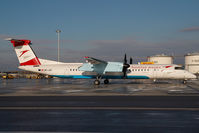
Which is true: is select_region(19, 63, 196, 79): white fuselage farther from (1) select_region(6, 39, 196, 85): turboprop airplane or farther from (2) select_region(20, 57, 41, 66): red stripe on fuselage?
(2) select_region(20, 57, 41, 66): red stripe on fuselage

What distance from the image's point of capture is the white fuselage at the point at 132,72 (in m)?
26.4

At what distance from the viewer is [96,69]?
27.4 metres


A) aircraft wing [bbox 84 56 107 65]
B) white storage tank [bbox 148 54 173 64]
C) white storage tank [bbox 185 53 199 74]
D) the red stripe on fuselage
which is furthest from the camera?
white storage tank [bbox 148 54 173 64]

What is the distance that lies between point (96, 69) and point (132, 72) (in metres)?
5.40

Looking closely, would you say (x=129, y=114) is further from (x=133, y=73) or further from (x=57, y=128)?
(x=133, y=73)

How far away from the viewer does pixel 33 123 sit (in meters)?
6.56

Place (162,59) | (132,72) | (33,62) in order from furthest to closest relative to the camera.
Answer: (162,59) < (33,62) < (132,72)

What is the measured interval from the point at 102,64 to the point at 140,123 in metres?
20.8

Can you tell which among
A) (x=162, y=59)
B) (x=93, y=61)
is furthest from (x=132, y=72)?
(x=162, y=59)

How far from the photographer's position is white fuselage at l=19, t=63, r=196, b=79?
1041 inches

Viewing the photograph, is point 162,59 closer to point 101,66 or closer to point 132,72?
point 132,72

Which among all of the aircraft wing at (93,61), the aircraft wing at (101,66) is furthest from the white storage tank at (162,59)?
the aircraft wing at (93,61)

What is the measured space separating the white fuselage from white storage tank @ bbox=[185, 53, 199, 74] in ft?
154

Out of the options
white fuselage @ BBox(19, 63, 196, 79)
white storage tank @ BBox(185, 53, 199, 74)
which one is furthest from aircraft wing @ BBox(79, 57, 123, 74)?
white storage tank @ BBox(185, 53, 199, 74)
